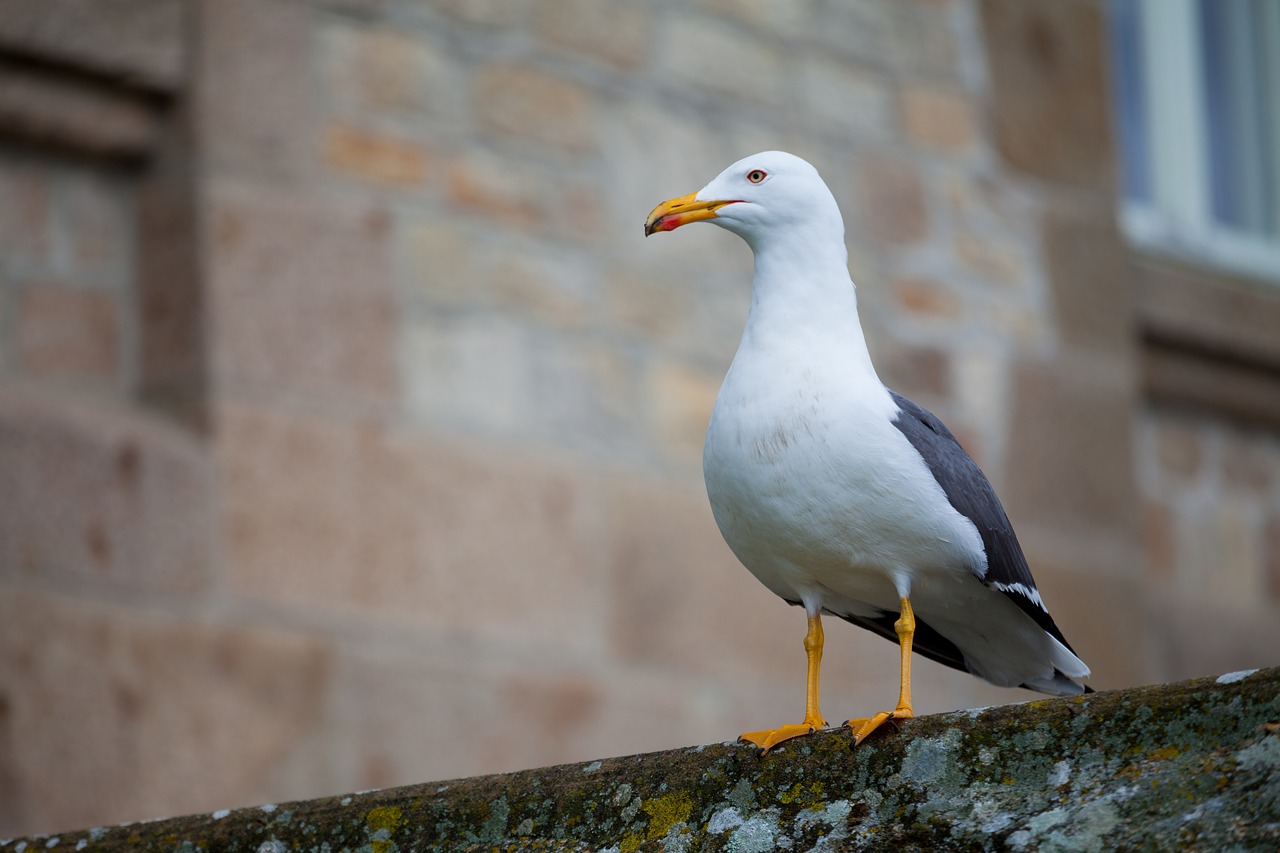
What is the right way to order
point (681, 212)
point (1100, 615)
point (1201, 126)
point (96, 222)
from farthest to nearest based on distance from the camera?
point (1201, 126) → point (1100, 615) → point (96, 222) → point (681, 212)

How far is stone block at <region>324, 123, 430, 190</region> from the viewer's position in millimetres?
5746

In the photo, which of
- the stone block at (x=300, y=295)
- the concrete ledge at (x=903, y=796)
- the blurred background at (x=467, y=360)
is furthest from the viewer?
the stone block at (x=300, y=295)

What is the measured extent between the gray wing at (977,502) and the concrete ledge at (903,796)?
626 mm

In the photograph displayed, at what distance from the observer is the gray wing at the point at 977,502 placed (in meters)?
3.15

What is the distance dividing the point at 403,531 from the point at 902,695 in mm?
2874

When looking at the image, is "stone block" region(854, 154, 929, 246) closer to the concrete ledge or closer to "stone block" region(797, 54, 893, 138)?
"stone block" region(797, 54, 893, 138)

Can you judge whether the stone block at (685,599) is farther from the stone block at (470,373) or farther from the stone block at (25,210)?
the stone block at (25,210)

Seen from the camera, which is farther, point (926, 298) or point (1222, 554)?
point (1222, 554)

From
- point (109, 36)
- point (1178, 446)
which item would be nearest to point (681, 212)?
point (109, 36)

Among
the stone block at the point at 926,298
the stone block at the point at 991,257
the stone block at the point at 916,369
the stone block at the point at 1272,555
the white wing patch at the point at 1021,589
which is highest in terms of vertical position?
the stone block at the point at 991,257

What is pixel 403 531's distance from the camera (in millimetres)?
5617

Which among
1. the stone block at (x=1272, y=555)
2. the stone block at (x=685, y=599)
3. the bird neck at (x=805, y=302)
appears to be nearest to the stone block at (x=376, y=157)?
the stone block at (x=685, y=599)

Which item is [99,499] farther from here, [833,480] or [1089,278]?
[1089,278]

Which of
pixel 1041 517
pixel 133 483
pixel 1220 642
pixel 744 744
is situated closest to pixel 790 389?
pixel 744 744
